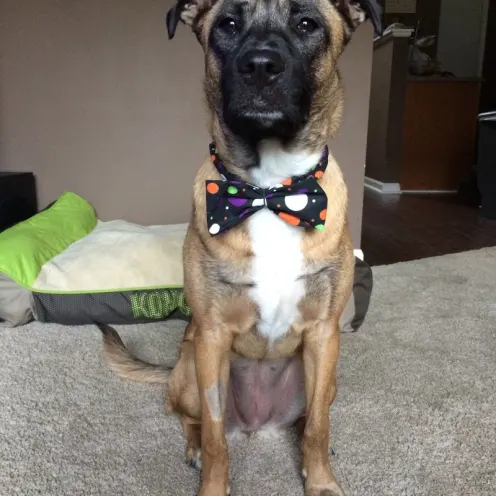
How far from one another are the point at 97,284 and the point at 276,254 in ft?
3.23

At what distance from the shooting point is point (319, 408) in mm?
1111

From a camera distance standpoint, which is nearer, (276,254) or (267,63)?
(267,63)

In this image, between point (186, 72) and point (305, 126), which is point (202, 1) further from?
point (186, 72)

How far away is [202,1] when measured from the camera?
1.13 meters

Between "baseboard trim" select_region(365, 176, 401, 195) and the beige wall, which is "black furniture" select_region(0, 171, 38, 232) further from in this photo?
"baseboard trim" select_region(365, 176, 401, 195)

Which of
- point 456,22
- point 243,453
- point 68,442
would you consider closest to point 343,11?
point 243,453

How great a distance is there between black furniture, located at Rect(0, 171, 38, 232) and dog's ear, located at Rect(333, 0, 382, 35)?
165 centimetres

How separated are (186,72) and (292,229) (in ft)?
5.07

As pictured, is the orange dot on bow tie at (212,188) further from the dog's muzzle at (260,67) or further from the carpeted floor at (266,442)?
the carpeted floor at (266,442)

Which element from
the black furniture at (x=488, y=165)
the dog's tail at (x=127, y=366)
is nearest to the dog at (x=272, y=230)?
the dog's tail at (x=127, y=366)

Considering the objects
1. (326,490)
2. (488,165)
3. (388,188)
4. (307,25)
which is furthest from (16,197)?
(388,188)

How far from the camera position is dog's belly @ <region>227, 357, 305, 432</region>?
4.05 feet

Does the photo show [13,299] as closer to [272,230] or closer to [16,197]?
[16,197]

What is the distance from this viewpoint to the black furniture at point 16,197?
2.22 meters
